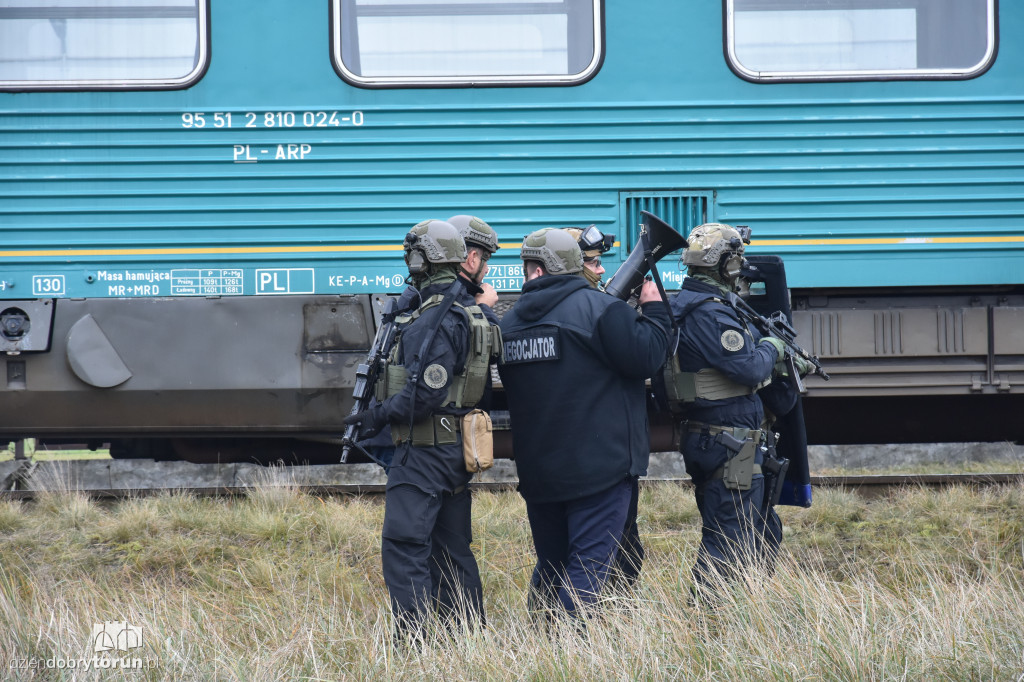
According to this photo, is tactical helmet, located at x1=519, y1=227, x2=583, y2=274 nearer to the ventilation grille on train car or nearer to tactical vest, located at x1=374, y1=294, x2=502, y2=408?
tactical vest, located at x1=374, y1=294, x2=502, y2=408

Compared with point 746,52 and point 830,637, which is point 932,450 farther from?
point 830,637

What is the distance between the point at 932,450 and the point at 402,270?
5.91 meters

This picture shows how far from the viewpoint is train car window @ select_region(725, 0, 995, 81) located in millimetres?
5000

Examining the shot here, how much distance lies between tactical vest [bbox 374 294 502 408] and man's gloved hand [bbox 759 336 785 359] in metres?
1.06

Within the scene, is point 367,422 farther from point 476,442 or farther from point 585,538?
point 585,538

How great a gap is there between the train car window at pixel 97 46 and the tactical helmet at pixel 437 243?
2.46m

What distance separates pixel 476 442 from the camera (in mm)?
3168

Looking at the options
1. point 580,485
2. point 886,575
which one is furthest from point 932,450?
point 580,485

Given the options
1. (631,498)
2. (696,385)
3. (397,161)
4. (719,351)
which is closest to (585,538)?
(631,498)

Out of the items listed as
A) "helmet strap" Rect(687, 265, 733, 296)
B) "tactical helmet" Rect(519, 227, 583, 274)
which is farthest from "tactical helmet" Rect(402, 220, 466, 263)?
"helmet strap" Rect(687, 265, 733, 296)

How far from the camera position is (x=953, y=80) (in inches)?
198

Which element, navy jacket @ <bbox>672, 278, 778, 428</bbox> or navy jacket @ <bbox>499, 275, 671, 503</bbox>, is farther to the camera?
navy jacket @ <bbox>672, 278, 778, 428</bbox>

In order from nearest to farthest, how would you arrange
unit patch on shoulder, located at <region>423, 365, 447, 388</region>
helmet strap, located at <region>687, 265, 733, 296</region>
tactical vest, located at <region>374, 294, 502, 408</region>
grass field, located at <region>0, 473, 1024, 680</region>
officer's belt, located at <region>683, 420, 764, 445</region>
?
grass field, located at <region>0, 473, 1024, 680</region>
unit patch on shoulder, located at <region>423, 365, 447, 388</region>
tactical vest, located at <region>374, 294, 502, 408</region>
officer's belt, located at <region>683, 420, 764, 445</region>
helmet strap, located at <region>687, 265, 733, 296</region>

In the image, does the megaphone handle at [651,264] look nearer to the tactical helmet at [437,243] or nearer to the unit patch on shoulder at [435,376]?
the tactical helmet at [437,243]
